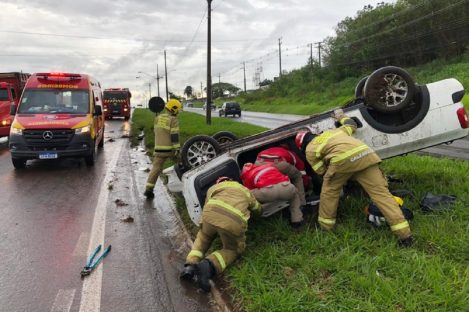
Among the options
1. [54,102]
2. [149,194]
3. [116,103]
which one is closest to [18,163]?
[54,102]

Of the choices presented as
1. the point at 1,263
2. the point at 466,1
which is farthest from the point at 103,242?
the point at 466,1

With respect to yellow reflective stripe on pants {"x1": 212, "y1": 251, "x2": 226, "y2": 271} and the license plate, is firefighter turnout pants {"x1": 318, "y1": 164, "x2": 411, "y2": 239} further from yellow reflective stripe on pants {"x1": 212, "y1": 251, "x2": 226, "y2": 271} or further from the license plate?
the license plate

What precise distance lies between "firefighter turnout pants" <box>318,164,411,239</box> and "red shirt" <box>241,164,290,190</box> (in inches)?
18.9

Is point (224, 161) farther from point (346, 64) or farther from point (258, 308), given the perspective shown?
point (346, 64)

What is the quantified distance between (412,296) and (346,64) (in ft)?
187

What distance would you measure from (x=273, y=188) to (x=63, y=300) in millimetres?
2279

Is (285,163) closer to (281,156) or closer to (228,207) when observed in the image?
(281,156)

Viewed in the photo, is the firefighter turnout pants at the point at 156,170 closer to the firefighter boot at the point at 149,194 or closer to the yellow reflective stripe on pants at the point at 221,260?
the firefighter boot at the point at 149,194

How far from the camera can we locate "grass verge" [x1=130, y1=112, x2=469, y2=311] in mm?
3311

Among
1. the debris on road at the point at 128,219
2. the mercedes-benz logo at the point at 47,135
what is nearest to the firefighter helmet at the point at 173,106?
the debris on road at the point at 128,219

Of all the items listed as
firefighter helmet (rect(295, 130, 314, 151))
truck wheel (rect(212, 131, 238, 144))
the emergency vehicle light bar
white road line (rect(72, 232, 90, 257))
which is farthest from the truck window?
firefighter helmet (rect(295, 130, 314, 151))

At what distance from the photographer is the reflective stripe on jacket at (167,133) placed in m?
7.56

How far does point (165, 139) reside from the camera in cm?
762

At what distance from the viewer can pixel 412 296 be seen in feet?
10.7
